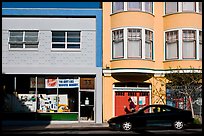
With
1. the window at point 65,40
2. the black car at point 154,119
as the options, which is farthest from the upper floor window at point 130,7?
the black car at point 154,119

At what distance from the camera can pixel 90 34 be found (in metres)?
20.9

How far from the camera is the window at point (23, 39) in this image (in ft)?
68.1

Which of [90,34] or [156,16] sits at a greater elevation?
[156,16]

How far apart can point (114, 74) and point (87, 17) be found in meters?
4.09

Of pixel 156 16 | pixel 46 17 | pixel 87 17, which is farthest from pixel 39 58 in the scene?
pixel 156 16

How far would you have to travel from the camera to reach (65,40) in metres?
20.9

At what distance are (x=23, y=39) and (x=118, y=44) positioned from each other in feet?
20.2

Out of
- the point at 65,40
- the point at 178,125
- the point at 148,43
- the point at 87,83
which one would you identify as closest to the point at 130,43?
the point at 148,43

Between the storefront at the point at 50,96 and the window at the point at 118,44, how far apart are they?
2167mm

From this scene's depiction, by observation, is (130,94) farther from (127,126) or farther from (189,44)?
(127,126)

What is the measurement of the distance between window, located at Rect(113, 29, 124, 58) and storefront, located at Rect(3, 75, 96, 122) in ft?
7.11

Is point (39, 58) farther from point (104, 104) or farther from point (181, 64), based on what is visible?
point (181, 64)

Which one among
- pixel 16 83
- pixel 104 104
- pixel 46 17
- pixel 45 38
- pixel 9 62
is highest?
pixel 46 17

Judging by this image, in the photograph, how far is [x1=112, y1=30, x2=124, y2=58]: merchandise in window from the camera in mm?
20969
